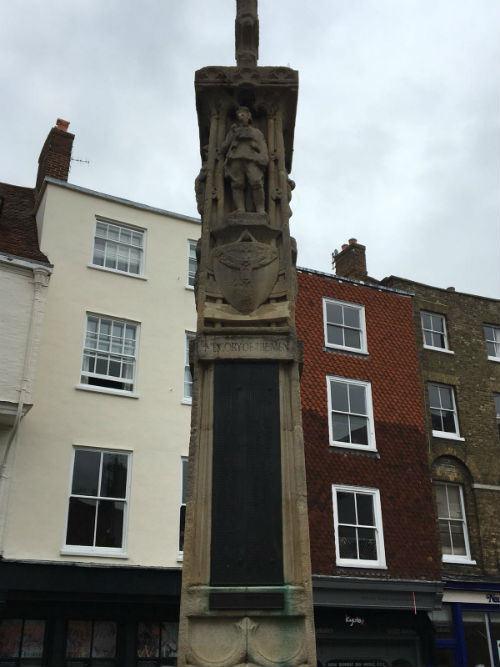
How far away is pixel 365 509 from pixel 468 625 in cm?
413

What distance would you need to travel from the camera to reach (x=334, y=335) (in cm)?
2069

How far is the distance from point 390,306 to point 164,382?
8442 millimetres

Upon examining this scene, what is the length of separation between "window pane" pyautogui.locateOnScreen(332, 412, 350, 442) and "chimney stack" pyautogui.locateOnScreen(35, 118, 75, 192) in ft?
33.6

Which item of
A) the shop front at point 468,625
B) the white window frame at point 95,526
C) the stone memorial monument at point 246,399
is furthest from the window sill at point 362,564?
the stone memorial monument at point 246,399

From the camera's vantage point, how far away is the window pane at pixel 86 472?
15.2 m

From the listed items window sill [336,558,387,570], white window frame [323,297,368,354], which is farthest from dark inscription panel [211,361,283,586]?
white window frame [323,297,368,354]

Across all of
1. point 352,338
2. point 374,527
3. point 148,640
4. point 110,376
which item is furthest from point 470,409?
point 148,640

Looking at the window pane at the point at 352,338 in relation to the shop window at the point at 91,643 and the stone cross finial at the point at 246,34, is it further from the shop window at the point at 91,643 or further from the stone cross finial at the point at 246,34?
the stone cross finial at the point at 246,34

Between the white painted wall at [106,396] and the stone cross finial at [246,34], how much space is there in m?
9.09

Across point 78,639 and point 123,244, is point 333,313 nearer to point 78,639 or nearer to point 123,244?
point 123,244

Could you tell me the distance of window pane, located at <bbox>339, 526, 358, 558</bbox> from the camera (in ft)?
58.5

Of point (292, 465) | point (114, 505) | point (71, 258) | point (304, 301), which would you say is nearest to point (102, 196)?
point (71, 258)

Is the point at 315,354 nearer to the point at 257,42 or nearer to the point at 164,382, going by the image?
the point at 164,382

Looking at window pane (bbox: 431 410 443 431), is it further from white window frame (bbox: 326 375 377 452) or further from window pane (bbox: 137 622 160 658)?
window pane (bbox: 137 622 160 658)
